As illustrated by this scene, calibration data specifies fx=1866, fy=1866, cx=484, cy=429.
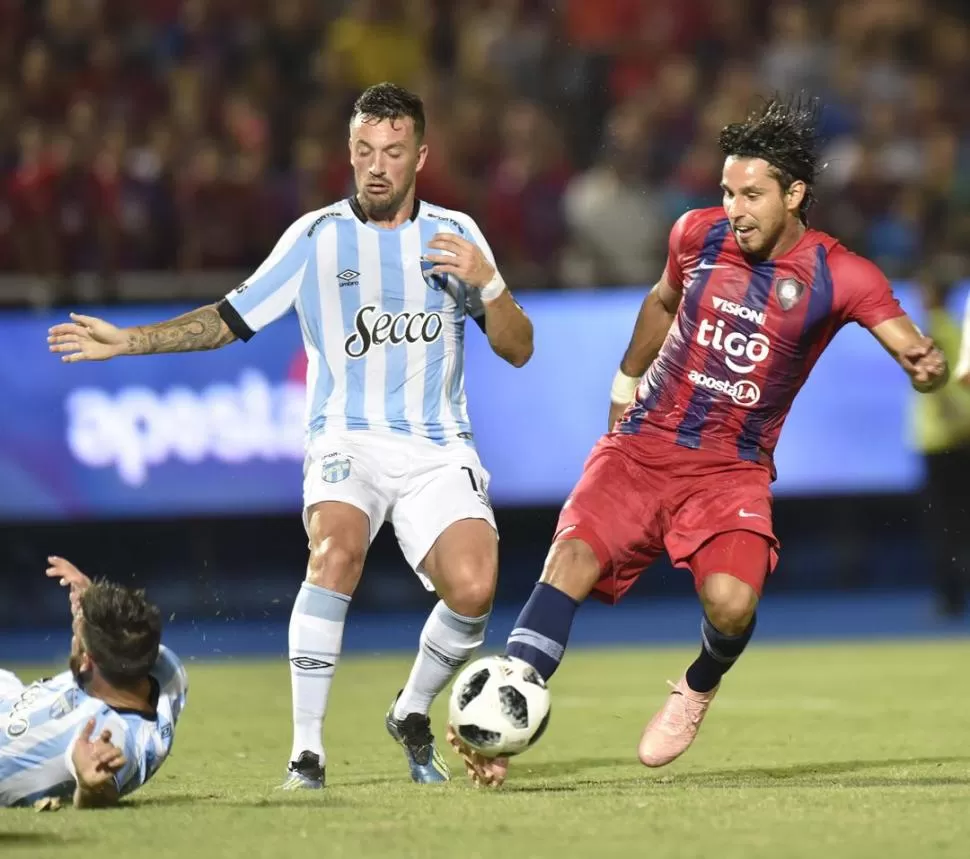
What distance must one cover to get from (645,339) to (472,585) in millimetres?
1129

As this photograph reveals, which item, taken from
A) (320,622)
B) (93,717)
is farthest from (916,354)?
(93,717)

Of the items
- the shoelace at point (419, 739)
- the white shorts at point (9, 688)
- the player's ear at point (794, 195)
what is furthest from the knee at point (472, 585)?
the player's ear at point (794, 195)

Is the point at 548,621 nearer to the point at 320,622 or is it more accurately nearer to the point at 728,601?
the point at 728,601

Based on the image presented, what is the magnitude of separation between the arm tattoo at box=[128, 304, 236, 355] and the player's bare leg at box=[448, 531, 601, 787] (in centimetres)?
132

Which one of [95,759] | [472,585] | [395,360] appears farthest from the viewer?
[395,360]

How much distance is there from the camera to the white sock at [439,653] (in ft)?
20.1

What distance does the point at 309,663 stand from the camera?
5906mm

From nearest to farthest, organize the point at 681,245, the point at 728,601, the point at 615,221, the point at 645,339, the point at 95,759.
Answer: the point at 95,759
the point at 728,601
the point at 681,245
the point at 645,339
the point at 615,221

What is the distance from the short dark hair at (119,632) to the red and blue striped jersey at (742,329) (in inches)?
75.1

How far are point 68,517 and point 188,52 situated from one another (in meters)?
3.70

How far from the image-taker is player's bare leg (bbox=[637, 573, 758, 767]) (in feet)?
19.2

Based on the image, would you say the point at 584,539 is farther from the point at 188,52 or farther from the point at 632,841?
the point at 188,52

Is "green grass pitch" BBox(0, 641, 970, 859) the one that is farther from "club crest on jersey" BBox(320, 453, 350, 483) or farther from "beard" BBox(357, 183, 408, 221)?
"beard" BBox(357, 183, 408, 221)

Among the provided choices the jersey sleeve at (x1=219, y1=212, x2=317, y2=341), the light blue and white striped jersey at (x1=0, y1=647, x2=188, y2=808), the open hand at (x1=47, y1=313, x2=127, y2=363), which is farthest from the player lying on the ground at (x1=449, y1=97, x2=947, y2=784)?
the open hand at (x1=47, y1=313, x2=127, y2=363)
